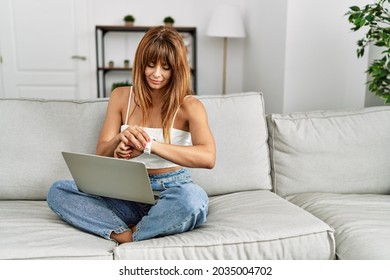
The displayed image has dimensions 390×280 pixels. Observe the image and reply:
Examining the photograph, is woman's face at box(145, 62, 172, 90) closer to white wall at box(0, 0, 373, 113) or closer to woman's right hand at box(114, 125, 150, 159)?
woman's right hand at box(114, 125, 150, 159)

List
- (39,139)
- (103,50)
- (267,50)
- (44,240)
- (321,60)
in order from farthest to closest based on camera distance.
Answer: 1. (103,50)
2. (267,50)
3. (321,60)
4. (39,139)
5. (44,240)

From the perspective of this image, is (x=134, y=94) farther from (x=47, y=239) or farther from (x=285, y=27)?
(x=285, y=27)

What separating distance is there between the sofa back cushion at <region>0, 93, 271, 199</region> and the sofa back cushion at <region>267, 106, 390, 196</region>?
0.22 feet

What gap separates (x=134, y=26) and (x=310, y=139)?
2.42m

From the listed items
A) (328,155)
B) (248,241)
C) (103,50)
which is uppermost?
(103,50)

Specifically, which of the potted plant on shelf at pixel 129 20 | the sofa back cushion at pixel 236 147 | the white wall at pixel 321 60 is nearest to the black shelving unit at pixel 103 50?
the potted plant on shelf at pixel 129 20

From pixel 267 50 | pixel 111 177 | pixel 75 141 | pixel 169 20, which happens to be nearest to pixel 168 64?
pixel 111 177

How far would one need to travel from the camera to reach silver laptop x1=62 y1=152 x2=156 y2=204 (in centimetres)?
117

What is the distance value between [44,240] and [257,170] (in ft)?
2.89

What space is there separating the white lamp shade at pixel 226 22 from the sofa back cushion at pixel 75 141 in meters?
1.97

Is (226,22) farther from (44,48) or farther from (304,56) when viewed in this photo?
(44,48)

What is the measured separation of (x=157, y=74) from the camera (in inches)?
54.1

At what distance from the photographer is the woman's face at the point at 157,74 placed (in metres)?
1.38
